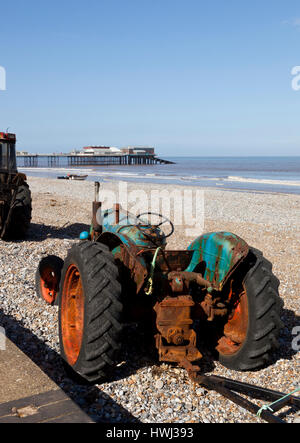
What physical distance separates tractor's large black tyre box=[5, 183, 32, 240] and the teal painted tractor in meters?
6.11

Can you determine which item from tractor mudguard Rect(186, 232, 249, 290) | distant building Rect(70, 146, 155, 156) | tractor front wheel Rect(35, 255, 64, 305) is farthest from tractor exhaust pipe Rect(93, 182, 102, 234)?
distant building Rect(70, 146, 155, 156)

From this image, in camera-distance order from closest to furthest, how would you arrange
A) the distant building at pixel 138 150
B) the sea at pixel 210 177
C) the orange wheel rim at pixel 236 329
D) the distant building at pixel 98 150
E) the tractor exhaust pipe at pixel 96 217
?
the orange wheel rim at pixel 236 329
the tractor exhaust pipe at pixel 96 217
the sea at pixel 210 177
the distant building at pixel 98 150
the distant building at pixel 138 150

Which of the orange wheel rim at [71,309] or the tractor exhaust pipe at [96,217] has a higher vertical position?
the tractor exhaust pipe at [96,217]

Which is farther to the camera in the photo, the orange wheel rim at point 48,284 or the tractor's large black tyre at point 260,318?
the orange wheel rim at point 48,284

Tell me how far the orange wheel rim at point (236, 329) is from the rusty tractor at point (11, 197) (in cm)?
704

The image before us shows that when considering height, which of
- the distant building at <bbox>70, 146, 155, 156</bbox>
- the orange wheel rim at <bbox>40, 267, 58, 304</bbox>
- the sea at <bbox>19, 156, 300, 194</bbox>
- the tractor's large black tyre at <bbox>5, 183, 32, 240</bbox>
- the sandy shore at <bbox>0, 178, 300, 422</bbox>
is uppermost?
the distant building at <bbox>70, 146, 155, 156</bbox>

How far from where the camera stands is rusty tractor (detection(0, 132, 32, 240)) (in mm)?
10242

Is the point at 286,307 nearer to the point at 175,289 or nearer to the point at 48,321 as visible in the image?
the point at 175,289

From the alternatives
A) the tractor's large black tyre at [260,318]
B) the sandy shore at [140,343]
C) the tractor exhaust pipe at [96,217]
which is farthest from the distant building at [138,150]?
the tractor's large black tyre at [260,318]

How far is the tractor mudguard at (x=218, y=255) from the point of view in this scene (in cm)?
397

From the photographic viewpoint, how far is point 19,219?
10.3 metres

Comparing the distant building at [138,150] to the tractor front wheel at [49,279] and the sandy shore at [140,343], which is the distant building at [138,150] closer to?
the sandy shore at [140,343]

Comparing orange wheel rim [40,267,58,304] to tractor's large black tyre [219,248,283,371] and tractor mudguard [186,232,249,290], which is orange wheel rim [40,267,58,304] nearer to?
tractor mudguard [186,232,249,290]
